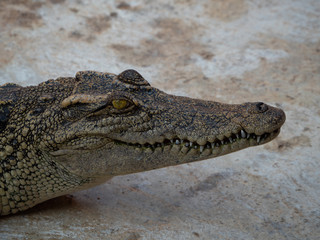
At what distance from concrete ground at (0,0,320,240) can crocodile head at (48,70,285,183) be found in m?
0.57

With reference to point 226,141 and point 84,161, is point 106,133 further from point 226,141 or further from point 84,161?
point 226,141

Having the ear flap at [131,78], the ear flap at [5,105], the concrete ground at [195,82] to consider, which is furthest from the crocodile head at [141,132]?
the concrete ground at [195,82]

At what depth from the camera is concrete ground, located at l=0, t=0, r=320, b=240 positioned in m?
3.63

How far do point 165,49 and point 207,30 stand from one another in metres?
0.94

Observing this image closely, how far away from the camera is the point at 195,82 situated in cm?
577

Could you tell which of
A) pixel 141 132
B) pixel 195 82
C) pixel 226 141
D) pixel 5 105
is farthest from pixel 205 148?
pixel 195 82

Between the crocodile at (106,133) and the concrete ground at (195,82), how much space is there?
0.45 m

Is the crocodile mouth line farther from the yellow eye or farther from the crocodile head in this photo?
the yellow eye

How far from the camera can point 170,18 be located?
7070 millimetres

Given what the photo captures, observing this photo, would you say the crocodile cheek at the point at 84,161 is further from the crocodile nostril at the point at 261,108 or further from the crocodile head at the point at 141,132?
the crocodile nostril at the point at 261,108

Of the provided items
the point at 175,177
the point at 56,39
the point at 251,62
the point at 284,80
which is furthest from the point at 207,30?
the point at 175,177

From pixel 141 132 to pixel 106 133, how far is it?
0.29 m

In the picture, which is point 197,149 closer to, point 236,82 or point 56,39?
point 236,82

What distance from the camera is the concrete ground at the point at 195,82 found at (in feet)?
11.9
